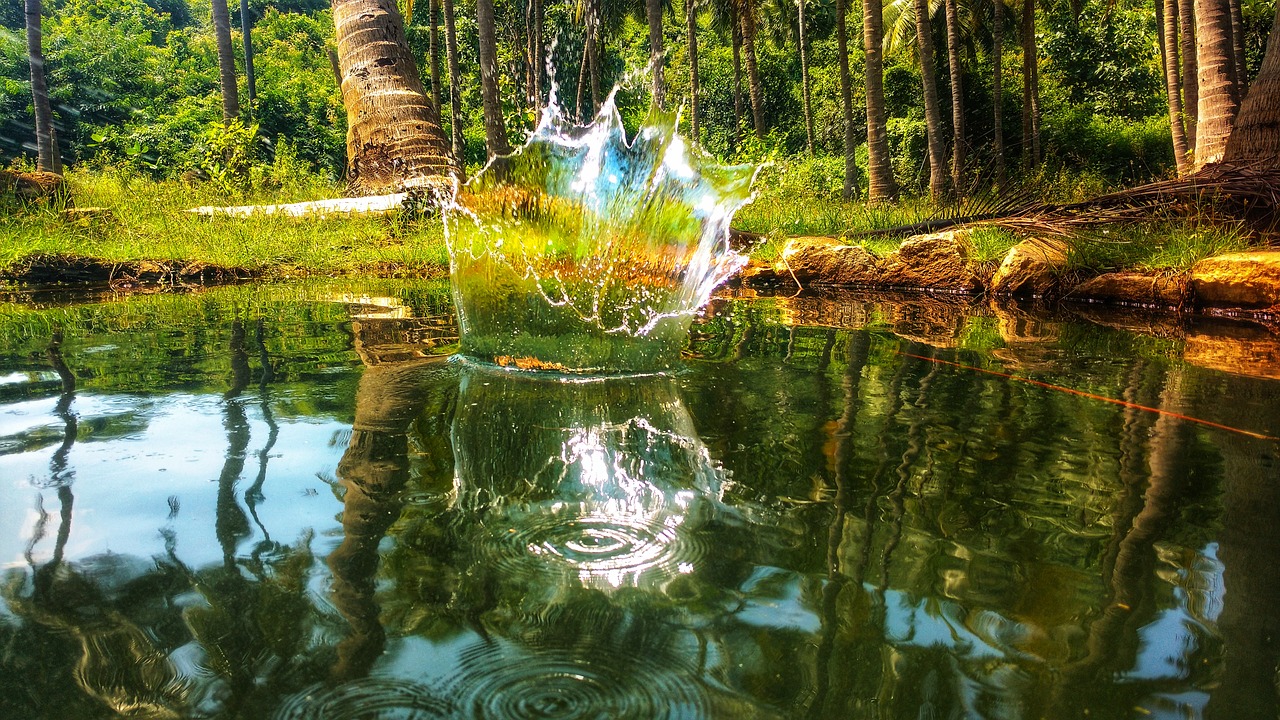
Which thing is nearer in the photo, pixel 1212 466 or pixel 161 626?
pixel 161 626

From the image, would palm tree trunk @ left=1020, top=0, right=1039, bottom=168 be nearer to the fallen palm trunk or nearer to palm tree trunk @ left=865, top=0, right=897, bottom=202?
palm tree trunk @ left=865, top=0, right=897, bottom=202

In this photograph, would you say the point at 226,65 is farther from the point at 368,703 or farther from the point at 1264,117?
the point at 368,703

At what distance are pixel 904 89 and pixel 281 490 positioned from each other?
82.8ft

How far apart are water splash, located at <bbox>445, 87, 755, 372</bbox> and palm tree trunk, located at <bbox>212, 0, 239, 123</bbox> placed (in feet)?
39.0

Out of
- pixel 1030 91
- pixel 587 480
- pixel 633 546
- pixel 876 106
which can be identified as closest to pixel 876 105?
pixel 876 106

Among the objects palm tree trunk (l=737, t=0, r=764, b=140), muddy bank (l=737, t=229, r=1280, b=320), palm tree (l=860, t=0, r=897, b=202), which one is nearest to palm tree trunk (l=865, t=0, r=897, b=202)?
palm tree (l=860, t=0, r=897, b=202)

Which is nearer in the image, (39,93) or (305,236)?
(305,236)

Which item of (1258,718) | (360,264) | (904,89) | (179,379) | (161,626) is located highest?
(904,89)

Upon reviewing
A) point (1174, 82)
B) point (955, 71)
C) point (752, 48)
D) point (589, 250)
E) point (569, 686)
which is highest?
point (752, 48)

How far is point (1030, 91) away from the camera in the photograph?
20.2m

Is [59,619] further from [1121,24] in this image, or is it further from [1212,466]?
[1121,24]

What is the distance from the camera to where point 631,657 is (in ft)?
3.80

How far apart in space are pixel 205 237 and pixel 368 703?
8.98 m

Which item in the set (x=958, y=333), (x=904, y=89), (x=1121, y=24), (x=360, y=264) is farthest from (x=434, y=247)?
(x=1121, y=24)
